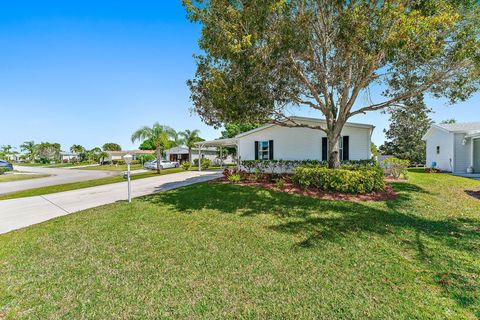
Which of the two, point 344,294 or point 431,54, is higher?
point 431,54

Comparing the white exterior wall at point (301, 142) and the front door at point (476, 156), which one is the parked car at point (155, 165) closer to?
the white exterior wall at point (301, 142)

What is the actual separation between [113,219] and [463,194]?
13.2 m

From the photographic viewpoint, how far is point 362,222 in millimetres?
6246

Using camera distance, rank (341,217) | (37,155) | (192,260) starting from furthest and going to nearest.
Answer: (37,155)
(341,217)
(192,260)

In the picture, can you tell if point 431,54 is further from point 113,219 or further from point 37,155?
point 37,155

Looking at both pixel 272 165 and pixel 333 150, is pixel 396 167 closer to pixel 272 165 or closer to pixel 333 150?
pixel 333 150

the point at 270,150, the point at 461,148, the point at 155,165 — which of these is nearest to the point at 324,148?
the point at 270,150

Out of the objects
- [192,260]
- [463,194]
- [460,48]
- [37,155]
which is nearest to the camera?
[192,260]

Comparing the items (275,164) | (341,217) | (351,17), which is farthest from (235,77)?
(275,164)

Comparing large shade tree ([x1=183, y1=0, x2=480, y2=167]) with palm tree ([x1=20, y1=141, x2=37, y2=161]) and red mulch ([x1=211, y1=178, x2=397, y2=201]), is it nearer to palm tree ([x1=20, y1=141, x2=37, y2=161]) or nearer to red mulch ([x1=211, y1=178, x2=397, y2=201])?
red mulch ([x1=211, y1=178, x2=397, y2=201])

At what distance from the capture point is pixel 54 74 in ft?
43.8

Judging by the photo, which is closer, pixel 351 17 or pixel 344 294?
pixel 344 294

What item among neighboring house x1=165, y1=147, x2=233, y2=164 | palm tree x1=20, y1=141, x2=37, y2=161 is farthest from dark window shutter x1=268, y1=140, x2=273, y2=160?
palm tree x1=20, y1=141, x2=37, y2=161

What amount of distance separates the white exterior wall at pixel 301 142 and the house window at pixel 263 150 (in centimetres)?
37
